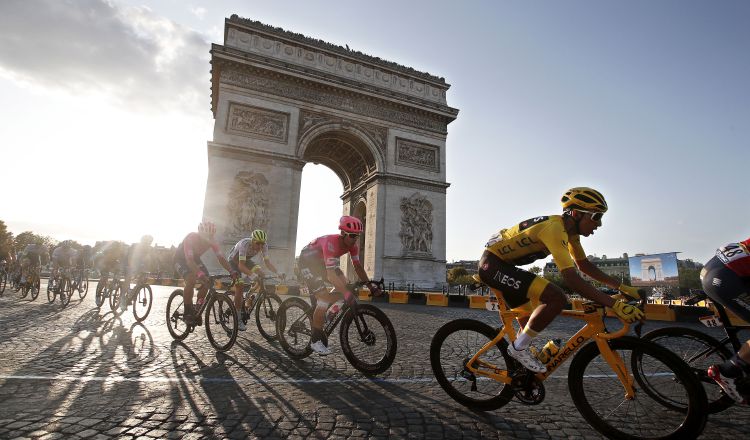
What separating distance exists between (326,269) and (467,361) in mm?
2060

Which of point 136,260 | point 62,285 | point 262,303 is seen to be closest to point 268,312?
point 262,303

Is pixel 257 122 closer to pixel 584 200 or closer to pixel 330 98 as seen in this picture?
pixel 330 98

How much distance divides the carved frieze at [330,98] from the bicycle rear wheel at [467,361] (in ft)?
68.0

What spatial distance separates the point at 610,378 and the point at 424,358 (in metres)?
2.38

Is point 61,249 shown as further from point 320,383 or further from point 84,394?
point 320,383

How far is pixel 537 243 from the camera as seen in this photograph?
294 cm

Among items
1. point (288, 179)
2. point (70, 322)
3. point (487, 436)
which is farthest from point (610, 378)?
point (288, 179)

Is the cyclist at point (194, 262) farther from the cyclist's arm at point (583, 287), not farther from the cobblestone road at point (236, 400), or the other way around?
the cyclist's arm at point (583, 287)

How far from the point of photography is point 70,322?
271 inches

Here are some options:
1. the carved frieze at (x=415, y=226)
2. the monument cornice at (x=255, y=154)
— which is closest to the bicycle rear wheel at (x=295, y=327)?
the monument cornice at (x=255, y=154)

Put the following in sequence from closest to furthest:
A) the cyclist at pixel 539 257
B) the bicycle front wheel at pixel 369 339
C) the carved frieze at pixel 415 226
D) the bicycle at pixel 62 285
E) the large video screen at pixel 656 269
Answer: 1. the cyclist at pixel 539 257
2. the bicycle front wheel at pixel 369 339
3. the bicycle at pixel 62 285
4. the carved frieze at pixel 415 226
5. the large video screen at pixel 656 269

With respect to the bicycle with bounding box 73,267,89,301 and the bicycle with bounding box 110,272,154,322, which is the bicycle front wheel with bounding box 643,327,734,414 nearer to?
the bicycle with bounding box 110,272,154,322

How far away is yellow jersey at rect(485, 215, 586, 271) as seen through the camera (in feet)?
8.98

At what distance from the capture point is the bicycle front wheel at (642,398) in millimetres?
2215
